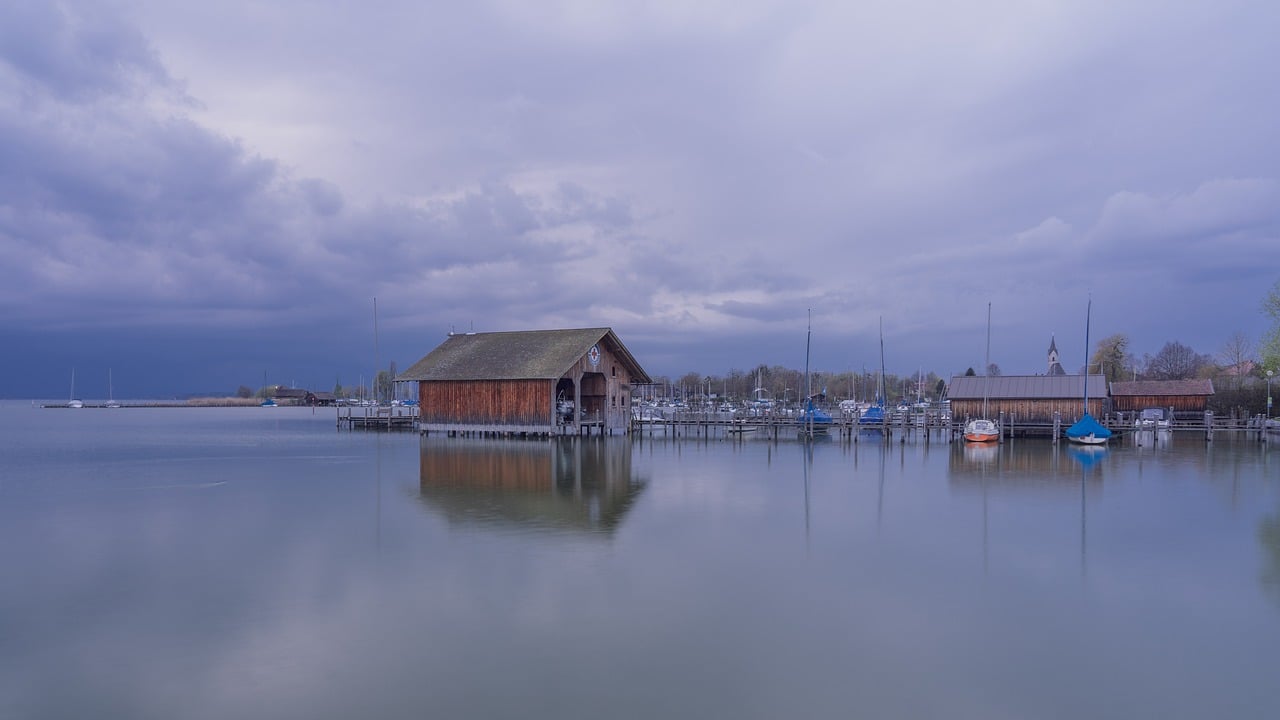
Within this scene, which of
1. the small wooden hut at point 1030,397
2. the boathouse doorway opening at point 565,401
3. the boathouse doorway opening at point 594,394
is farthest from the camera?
the boathouse doorway opening at point 594,394

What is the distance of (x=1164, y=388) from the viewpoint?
5862cm

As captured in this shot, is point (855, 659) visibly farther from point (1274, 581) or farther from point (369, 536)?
point (369, 536)

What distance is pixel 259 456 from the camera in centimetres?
3662

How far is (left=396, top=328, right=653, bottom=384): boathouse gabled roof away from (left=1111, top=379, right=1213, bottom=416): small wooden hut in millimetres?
36773

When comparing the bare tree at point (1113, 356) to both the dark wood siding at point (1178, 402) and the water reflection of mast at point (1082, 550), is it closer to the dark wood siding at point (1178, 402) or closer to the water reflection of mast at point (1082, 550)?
the dark wood siding at point (1178, 402)

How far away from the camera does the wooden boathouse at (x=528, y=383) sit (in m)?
42.6

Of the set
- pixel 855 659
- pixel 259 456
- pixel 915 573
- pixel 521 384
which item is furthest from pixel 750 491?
pixel 259 456

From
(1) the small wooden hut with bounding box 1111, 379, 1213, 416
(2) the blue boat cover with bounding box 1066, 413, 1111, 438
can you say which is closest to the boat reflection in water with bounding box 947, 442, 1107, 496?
(2) the blue boat cover with bounding box 1066, 413, 1111, 438

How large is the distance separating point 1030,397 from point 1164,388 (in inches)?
763

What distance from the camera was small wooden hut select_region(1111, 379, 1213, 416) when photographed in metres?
57.5

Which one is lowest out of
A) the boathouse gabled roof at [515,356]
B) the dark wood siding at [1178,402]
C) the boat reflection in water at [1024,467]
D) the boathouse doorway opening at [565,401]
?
the boat reflection in water at [1024,467]

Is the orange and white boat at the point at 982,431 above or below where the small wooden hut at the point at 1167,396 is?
below

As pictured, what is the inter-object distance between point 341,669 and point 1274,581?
15.0 metres

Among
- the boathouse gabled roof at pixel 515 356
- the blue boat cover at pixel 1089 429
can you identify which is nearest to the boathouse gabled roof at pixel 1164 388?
the blue boat cover at pixel 1089 429
